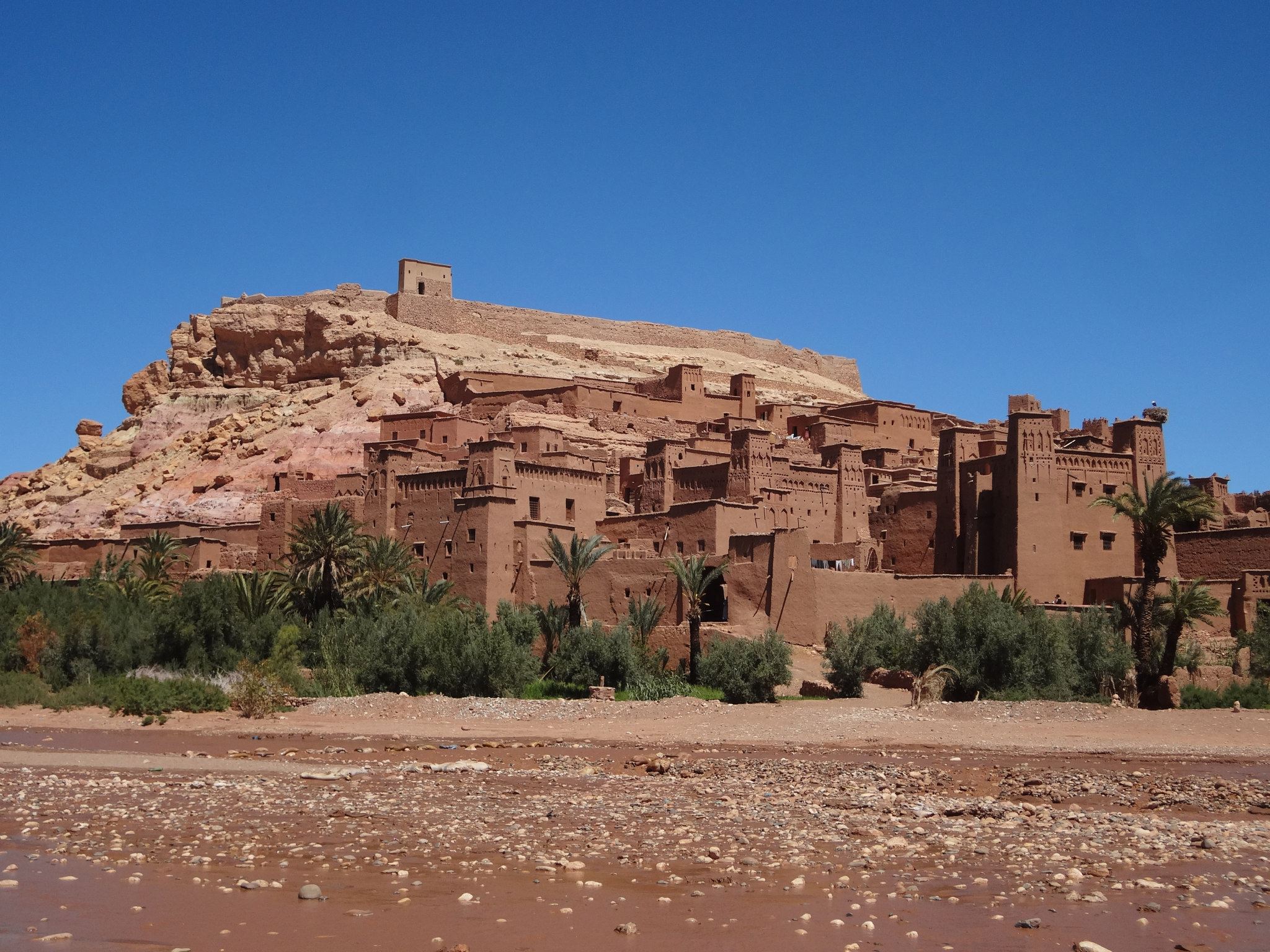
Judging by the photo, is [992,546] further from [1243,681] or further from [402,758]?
[402,758]

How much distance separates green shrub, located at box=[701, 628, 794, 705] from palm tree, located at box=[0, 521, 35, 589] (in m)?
21.0

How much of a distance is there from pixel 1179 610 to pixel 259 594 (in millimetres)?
20408

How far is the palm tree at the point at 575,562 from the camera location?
1304 inches

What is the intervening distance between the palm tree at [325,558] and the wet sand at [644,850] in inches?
496

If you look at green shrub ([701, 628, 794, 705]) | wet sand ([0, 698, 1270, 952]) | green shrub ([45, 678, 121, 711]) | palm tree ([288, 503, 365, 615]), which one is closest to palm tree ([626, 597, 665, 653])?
green shrub ([701, 628, 794, 705])

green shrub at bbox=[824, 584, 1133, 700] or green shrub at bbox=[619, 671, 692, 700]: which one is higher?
green shrub at bbox=[824, 584, 1133, 700]

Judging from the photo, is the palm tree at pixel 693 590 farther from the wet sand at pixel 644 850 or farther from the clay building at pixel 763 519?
the wet sand at pixel 644 850

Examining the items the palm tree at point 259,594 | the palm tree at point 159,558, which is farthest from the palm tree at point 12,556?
the palm tree at point 259,594

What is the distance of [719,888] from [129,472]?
5400cm

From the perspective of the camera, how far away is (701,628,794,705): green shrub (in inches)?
1112

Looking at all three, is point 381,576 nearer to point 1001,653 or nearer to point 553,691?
point 553,691

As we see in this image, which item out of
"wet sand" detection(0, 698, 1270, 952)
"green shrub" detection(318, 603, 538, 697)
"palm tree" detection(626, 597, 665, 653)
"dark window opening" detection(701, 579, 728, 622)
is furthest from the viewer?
"dark window opening" detection(701, 579, 728, 622)

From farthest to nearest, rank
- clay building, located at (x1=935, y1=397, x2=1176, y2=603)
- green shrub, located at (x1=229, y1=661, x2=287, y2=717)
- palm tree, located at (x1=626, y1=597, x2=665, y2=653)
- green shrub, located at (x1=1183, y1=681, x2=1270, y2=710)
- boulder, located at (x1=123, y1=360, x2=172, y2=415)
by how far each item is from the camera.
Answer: boulder, located at (x1=123, y1=360, x2=172, y2=415) < clay building, located at (x1=935, y1=397, x2=1176, y2=603) < palm tree, located at (x1=626, y1=597, x2=665, y2=653) < green shrub, located at (x1=229, y1=661, x2=287, y2=717) < green shrub, located at (x1=1183, y1=681, x2=1270, y2=710)

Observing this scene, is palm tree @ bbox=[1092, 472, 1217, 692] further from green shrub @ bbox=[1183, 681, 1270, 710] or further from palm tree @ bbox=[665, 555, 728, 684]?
palm tree @ bbox=[665, 555, 728, 684]
